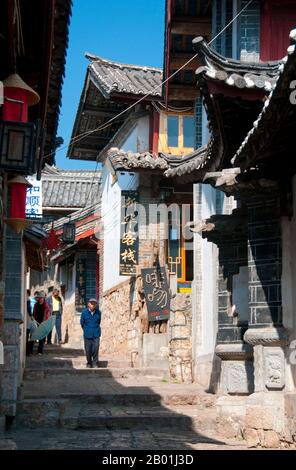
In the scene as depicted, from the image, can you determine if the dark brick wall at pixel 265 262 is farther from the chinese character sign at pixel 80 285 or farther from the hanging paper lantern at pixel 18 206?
the chinese character sign at pixel 80 285

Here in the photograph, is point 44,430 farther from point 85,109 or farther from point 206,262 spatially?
point 85,109

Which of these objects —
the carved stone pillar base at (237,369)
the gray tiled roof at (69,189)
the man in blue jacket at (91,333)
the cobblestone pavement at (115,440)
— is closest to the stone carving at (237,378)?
the carved stone pillar base at (237,369)

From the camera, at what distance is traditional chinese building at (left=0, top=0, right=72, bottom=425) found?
7590 mm

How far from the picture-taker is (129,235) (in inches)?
777

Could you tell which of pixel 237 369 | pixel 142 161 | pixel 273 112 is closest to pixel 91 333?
pixel 142 161

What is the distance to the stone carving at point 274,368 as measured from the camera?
909 centimetres

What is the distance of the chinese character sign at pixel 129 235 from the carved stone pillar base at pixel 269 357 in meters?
10.2

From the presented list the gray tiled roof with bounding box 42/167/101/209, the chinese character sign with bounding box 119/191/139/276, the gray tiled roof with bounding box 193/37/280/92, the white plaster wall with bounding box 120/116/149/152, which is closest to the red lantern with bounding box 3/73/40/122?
the gray tiled roof with bounding box 193/37/280/92

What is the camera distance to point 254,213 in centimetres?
964

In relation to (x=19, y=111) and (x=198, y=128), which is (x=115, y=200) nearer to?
(x=198, y=128)

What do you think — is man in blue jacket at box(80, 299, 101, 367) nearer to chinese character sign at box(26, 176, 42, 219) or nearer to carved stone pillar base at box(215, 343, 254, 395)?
chinese character sign at box(26, 176, 42, 219)

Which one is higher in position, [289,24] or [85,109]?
[85,109]
